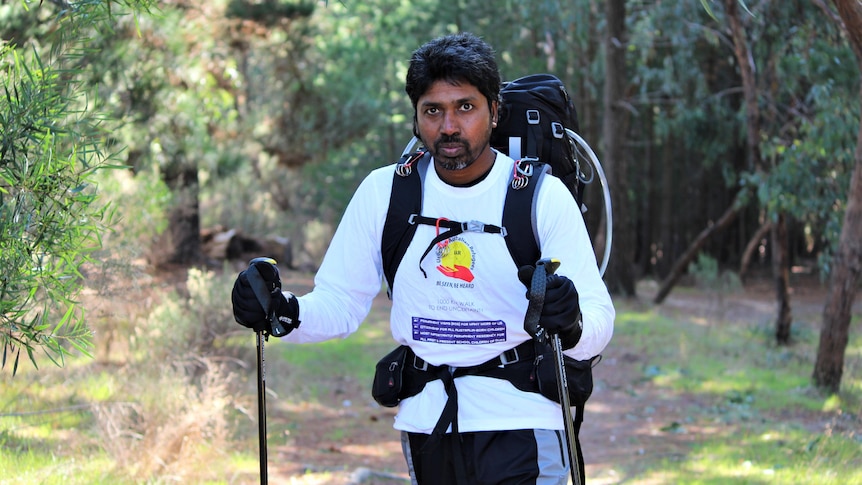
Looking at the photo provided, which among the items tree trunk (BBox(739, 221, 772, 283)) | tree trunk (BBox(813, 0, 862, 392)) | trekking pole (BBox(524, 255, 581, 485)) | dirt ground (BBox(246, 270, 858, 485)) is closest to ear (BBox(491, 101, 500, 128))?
trekking pole (BBox(524, 255, 581, 485))

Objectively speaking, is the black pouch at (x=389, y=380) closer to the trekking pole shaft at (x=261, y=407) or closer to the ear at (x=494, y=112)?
the trekking pole shaft at (x=261, y=407)

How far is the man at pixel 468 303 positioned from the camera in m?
3.12

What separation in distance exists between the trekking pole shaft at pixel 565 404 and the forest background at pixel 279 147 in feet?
4.82

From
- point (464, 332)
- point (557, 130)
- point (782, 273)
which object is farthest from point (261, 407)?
point (782, 273)

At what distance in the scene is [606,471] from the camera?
7781 millimetres

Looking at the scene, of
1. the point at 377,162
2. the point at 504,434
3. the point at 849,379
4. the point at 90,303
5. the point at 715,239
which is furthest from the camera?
the point at 377,162

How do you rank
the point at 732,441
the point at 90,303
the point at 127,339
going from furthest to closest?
the point at 127,339 → the point at 732,441 → the point at 90,303

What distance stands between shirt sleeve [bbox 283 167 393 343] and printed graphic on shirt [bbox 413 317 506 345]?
0.28m

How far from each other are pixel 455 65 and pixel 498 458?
1167 mm

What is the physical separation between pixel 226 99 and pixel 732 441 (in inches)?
280

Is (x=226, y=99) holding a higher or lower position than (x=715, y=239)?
higher

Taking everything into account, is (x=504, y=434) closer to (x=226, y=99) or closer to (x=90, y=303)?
(x=90, y=303)

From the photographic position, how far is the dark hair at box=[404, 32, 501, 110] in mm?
3199

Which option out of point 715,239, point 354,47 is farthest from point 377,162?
point 715,239
